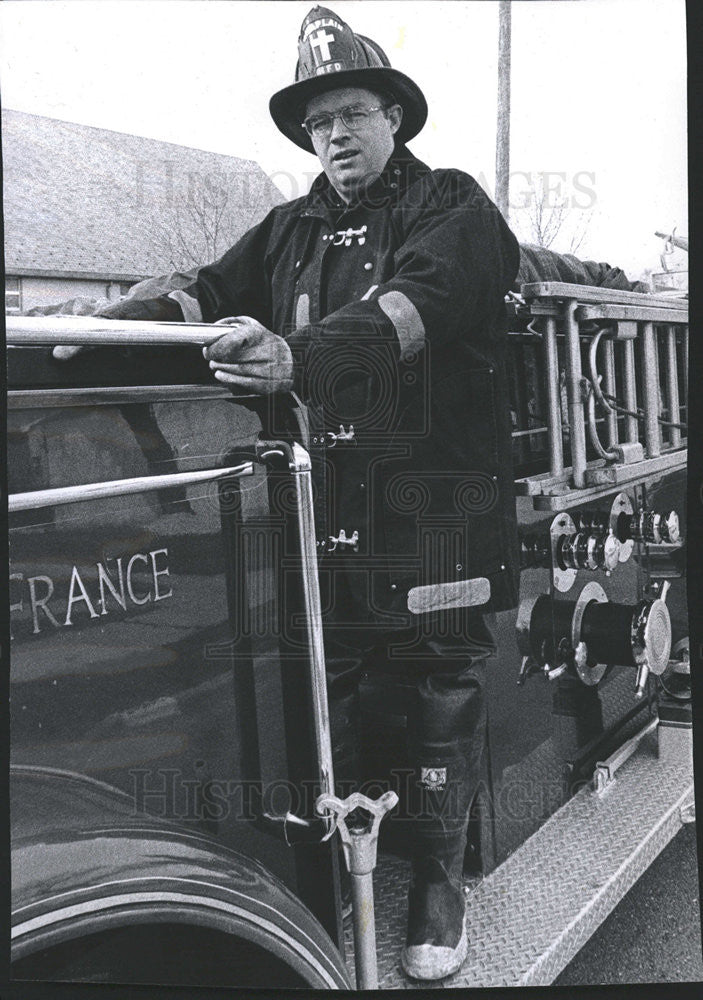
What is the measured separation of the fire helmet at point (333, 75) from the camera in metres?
1.37

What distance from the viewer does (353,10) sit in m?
1.36

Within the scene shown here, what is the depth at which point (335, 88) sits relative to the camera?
143cm

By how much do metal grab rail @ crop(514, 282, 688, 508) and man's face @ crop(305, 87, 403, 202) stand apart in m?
0.37

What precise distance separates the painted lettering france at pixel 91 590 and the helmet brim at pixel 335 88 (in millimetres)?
623

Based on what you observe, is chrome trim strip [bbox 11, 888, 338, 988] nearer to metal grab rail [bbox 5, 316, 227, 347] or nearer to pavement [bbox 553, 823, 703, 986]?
pavement [bbox 553, 823, 703, 986]

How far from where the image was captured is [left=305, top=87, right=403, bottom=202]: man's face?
1.44 meters

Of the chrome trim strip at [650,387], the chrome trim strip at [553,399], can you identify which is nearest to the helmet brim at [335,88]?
the chrome trim strip at [553,399]

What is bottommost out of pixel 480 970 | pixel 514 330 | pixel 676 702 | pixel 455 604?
pixel 480 970

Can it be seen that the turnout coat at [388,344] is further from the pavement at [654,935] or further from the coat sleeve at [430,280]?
the pavement at [654,935]

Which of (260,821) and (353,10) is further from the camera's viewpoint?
(260,821)

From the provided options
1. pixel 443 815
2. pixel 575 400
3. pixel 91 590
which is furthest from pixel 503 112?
pixel 443 815

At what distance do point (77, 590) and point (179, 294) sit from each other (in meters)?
0.45

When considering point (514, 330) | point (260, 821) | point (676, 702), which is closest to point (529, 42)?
point (514, 330)

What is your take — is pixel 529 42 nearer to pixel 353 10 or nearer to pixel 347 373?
pixel 353 10
